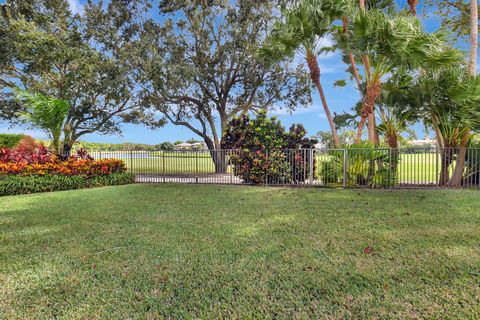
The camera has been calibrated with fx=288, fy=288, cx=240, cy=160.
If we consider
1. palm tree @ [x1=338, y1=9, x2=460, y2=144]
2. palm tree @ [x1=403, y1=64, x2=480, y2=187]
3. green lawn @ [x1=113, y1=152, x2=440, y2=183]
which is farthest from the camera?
green lawn @ [x1=113, y1=152, x2=440, y2=183]

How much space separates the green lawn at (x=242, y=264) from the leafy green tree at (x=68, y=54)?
37.6ft

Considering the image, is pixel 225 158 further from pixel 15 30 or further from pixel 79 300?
pixel 15 30

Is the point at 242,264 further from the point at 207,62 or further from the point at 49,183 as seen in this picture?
the point at 207,62

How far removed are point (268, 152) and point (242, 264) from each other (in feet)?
23.9

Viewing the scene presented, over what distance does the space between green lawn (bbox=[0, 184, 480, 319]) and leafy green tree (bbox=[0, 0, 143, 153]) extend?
11472 millimetres

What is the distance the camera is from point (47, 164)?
9.23m

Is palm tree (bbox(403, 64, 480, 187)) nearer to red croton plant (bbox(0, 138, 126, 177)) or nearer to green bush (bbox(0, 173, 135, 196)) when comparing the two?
green bush (bbox(0, 173, 135, 196))

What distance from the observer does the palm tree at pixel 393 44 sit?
7.80 m

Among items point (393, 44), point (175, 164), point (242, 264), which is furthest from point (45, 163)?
point (393, 44)

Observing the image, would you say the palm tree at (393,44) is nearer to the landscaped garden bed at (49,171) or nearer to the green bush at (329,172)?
the green bush at (329,172)

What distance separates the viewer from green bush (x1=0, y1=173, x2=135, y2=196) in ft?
27.0

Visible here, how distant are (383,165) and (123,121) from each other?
1573cm

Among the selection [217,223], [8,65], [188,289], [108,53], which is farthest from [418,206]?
[8,65]

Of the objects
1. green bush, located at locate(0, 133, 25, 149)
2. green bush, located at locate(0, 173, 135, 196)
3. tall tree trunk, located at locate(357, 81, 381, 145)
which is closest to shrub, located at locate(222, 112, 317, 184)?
tall tree trunk, located at locate(357, 81, 381, 145)
